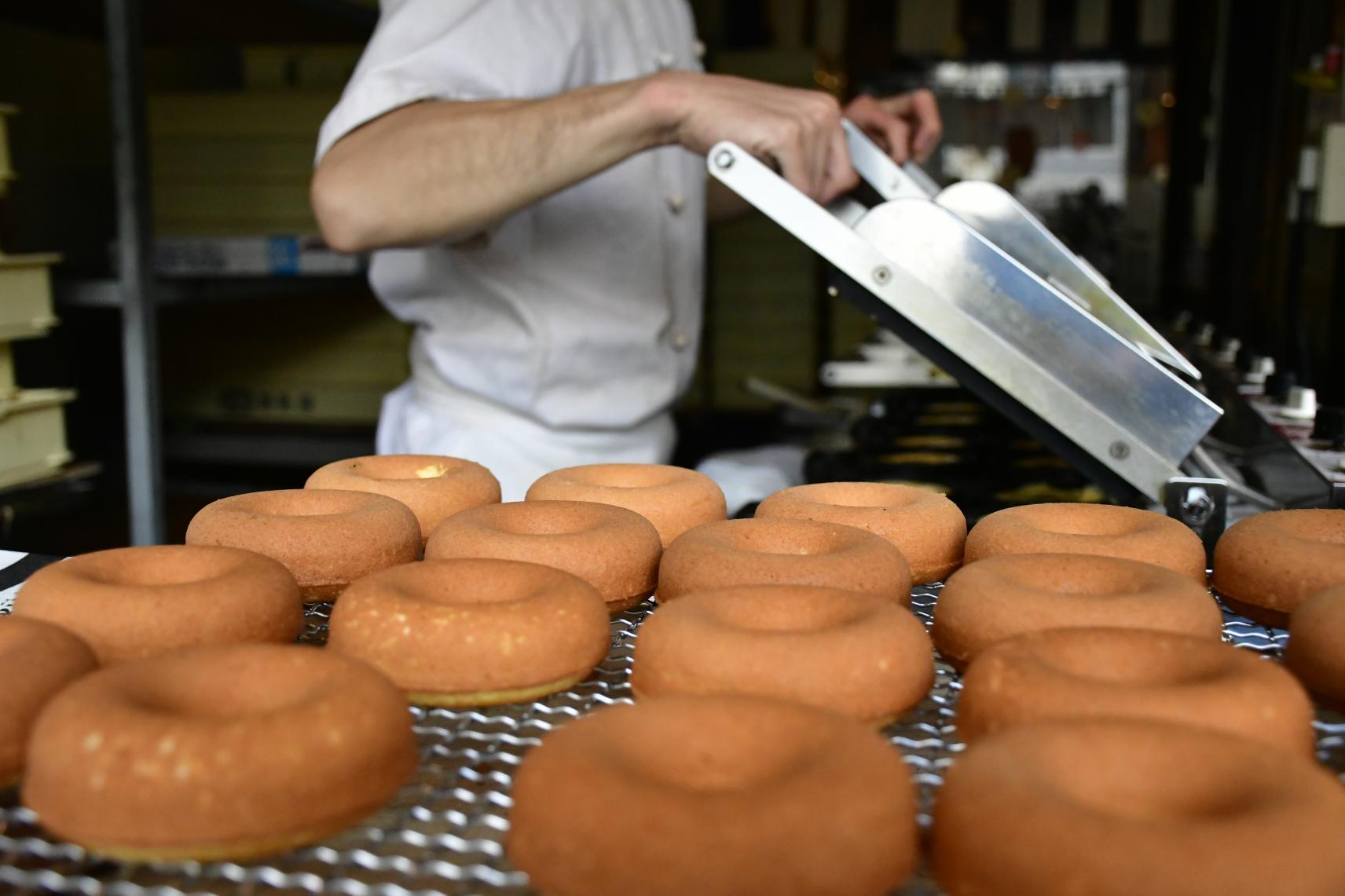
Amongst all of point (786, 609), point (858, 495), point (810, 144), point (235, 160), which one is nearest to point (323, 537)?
point (786, 609)

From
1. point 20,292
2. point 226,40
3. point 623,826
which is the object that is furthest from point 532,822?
point 226,40

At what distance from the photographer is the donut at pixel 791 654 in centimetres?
81

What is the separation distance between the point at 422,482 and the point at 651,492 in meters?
0.25

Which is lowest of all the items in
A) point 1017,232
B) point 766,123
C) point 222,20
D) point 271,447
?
point 271,447

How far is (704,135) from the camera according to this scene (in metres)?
1.51

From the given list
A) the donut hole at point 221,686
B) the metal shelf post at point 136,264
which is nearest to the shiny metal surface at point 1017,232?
the donut hole at point 221,686

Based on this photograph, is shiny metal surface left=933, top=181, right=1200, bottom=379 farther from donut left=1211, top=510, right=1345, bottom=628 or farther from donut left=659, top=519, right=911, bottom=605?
donut left=659, top=519, right=911, bottom=605

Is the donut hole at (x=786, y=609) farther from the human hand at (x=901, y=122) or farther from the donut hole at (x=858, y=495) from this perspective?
the human hand at (x=901, y=122)

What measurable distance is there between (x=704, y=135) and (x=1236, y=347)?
131 centimetres

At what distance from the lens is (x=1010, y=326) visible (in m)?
1.27

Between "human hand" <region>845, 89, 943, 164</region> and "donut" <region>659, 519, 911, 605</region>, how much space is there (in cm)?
114

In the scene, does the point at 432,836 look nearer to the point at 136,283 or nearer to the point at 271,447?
the point at 136,283

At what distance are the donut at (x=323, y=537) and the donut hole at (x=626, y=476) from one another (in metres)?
0.24

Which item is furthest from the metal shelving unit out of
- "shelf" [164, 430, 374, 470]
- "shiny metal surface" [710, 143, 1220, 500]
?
"shiny metal surface" [710, 143, 1220, 500]
